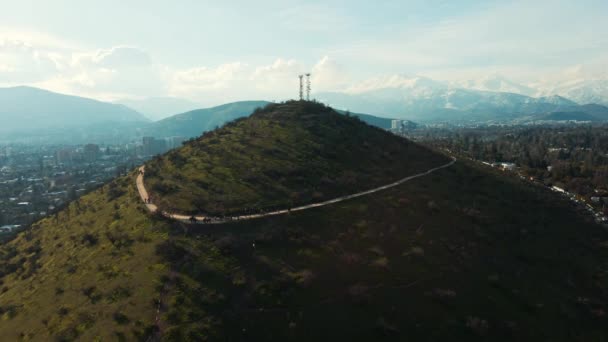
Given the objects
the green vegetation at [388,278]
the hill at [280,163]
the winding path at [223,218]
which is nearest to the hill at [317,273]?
the green vegetation at [388,278]

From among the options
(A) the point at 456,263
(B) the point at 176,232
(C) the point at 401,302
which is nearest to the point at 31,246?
(B) the point at 176,232

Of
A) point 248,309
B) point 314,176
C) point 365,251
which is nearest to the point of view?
point 248,309

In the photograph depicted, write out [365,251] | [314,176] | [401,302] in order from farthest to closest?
[314,176] < [365,251] < [401,302]

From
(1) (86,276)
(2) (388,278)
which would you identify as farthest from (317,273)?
(1) (86,276)

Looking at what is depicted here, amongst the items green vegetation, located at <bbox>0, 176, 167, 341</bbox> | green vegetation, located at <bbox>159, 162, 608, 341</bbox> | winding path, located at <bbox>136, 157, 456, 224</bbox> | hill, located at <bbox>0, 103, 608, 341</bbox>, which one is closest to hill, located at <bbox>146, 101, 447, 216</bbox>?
winding path, located at <bbox>136, 157, 456, 224</bbox>

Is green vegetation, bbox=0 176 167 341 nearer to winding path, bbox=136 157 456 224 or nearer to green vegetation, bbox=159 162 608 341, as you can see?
winding path, bbox=136 157 456 224

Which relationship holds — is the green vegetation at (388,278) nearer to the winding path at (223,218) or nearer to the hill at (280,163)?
the winding path at (223,218)

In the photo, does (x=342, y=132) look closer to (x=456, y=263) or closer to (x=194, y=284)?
(x=456, y=263)
